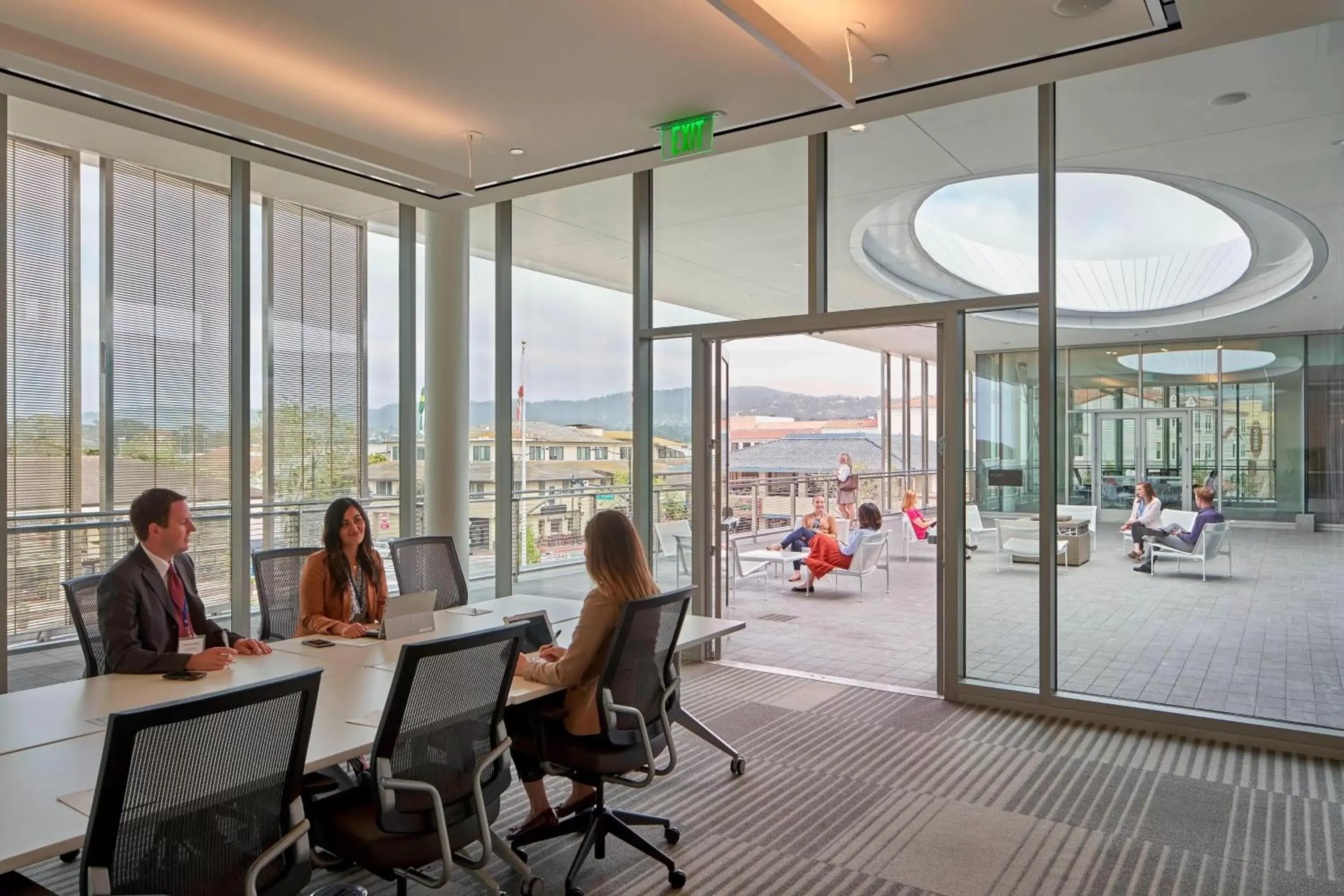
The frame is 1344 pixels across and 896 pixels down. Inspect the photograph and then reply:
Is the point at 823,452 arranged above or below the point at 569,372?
below

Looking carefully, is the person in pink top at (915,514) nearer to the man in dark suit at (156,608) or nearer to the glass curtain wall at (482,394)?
the glass curtain wall at (482,394)

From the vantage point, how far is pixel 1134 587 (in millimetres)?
4863

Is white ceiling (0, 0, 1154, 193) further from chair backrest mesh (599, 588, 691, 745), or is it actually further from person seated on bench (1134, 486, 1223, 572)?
person seated on bench (1134, 486, 1223, 572)

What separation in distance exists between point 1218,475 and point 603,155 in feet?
13.0

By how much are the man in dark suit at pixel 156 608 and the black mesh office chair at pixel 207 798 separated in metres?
1.32

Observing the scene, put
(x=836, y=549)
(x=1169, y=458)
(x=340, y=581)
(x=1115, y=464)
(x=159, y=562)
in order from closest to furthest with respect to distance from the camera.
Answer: (x=159, y=562), (x=340, y=581), (x=1169, y=458), (x=1115, y=464), (x=836, y=549)

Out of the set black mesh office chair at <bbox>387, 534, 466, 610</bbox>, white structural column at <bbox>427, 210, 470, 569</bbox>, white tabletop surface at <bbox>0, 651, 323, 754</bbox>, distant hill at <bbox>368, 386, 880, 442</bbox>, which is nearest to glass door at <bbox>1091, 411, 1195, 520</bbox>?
distant hill at <bbox>368, 386, 880, 442</bbox>

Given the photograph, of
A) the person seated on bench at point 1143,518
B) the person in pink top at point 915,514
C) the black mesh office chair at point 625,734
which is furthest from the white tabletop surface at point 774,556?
the black mesh office chair at point 625,734

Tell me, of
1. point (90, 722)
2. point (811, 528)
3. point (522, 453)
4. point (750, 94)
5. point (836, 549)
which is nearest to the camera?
point (90, 722)

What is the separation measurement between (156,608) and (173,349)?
286cm

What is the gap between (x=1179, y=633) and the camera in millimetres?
4727

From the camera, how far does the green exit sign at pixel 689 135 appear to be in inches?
184

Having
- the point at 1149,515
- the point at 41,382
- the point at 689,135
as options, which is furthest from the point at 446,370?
the point at 1149,515

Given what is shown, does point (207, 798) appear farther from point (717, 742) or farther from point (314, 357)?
point (314, 357)
